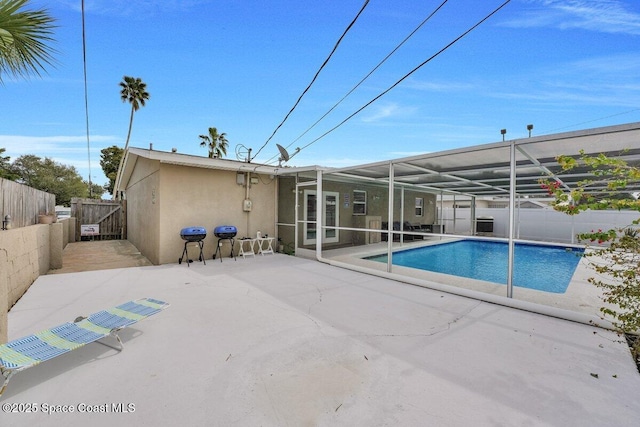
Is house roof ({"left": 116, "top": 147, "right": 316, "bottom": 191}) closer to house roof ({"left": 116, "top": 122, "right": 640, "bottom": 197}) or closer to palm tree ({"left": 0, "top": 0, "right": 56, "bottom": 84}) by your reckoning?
house roof ({"left": 116, "top": 122, "right": 640, "bottom": 197})

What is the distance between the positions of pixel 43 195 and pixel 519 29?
11632mm

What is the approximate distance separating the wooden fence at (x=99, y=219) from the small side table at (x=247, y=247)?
8539 millimetres

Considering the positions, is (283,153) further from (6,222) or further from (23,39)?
(6,222)

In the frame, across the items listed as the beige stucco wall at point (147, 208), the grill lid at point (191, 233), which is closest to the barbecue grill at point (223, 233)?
the grill lid at point (191, 233)

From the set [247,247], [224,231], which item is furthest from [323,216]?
[224,231]

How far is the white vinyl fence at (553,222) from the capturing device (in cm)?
1326

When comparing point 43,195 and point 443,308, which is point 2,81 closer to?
point 43,195

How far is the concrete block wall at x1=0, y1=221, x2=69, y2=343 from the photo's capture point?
2755 mm

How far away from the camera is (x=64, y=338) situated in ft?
8.83

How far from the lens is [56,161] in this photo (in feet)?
100

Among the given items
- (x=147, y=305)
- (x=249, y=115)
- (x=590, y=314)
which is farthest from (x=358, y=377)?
(x=249, y=115)

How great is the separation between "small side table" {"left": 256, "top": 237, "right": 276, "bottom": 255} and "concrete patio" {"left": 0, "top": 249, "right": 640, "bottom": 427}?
423 centimetres

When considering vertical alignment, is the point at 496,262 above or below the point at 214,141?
below

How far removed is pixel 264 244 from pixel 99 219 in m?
9.50
